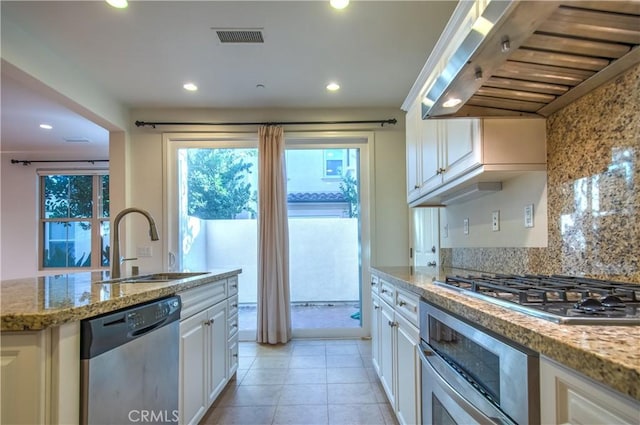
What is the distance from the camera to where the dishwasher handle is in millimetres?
1056

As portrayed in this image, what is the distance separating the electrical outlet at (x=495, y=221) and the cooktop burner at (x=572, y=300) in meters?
0.83

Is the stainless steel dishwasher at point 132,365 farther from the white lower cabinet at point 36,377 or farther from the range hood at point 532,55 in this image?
the range hood at point 532,55

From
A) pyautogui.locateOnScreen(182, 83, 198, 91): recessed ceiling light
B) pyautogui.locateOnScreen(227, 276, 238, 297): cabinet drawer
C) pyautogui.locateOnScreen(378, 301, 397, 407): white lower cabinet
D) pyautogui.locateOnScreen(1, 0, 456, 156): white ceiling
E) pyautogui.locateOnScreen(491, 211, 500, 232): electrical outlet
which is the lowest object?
pyautogui.locateOnScreen(378, 301, 397, 407): white lower cabinet

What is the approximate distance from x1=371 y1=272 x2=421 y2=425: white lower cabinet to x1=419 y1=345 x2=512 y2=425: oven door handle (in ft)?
0.41

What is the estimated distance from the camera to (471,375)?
1.06m

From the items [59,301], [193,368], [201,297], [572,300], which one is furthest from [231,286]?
[572,300]

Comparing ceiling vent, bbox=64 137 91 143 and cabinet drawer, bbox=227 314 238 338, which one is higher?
ceiling vent, bbox=64 137 91 143

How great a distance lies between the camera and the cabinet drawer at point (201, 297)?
5.86ft

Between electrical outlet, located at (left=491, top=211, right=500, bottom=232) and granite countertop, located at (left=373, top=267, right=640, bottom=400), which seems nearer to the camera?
granite countertop, located at (left=373, top=267, right=640, bottom=400)

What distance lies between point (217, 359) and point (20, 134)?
453 cm

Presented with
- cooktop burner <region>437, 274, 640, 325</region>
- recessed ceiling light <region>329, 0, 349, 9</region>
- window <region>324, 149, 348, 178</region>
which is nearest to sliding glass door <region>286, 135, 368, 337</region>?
window <region>324, 149, 348, 178</region>

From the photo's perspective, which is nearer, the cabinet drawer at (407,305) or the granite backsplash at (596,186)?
the granite backsplash at (596,186)

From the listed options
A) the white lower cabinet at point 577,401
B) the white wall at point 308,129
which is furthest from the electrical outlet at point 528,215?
the white wall at point 308,129

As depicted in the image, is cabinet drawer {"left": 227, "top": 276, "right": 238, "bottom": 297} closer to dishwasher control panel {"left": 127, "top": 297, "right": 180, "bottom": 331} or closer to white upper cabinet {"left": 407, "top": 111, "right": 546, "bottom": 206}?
dishwasher control panel {"left": 127, "top": 297, "right": 180, "bottom": 331}
